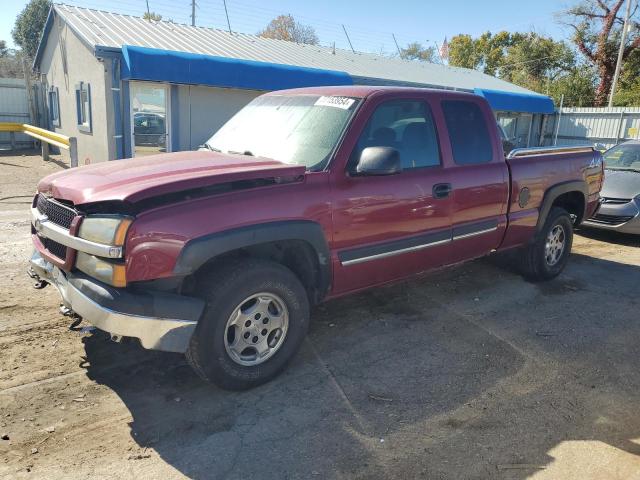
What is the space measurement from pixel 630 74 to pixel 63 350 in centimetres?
3963

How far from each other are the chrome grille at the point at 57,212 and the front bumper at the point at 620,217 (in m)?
7.25

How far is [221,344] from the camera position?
313cm

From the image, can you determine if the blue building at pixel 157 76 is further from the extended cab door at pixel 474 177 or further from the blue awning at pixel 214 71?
the extended cab door at pixel 474 177

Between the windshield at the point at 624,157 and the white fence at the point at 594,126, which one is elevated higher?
the white fence at the point at 594,126

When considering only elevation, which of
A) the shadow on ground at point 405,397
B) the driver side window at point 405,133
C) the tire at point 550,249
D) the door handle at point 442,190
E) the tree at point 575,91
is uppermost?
the tree at point 575,91

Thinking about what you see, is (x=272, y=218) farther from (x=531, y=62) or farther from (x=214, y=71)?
(x=531, y=62)

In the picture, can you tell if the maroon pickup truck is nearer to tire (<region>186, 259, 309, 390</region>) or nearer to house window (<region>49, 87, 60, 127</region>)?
tire (<region>186, 259, 309, 390</region>)

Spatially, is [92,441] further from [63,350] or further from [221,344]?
[63,350]

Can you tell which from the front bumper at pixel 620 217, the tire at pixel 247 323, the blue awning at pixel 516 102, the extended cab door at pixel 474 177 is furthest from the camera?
the blue awning at pixel 516 102

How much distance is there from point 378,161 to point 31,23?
162ft

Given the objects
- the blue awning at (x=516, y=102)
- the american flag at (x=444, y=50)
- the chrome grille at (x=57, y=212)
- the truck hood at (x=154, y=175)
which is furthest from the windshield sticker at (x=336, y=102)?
the american flag at (x=444, y=50)

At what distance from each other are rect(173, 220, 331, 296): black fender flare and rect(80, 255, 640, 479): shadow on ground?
2.68ft

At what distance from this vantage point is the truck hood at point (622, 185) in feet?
26.1

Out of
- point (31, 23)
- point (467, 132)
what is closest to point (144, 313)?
point (467, 132)
